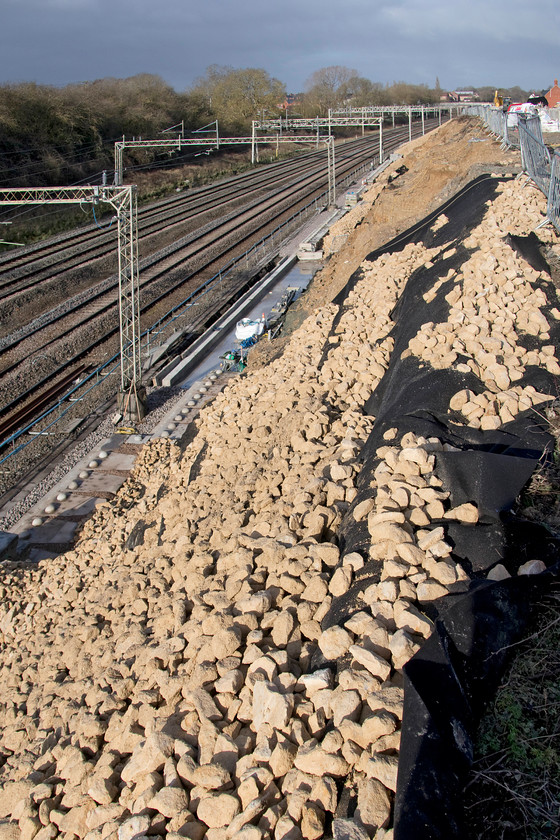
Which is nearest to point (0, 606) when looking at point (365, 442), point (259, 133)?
point (365, 442)

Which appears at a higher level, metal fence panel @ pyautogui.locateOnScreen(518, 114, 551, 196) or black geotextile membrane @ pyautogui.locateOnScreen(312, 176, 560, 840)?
metal fence panel @ pyautogui.locateOnScreen(518, 114, 551, 196)

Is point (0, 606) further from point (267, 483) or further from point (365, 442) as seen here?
point (365, 442)

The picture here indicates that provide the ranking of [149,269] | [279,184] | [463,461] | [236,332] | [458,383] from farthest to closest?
[279,184], [149,269], [236,332], [458,383], [463,461]

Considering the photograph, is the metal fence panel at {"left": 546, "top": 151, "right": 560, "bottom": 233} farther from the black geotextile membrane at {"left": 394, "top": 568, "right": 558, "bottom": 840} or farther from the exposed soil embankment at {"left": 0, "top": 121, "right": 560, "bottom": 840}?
the black geotextile membrane at {"left": 394, "top": 568, "right": 558, "bottom": 840}

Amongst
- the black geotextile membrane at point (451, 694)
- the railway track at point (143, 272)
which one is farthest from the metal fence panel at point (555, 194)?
the railway track at point (143, 272)

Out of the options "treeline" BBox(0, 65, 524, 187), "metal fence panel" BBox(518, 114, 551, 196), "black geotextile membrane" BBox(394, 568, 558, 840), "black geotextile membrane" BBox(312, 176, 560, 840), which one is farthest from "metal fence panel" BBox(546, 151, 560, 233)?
"treeline" BBox(0, 65, 524, 187)

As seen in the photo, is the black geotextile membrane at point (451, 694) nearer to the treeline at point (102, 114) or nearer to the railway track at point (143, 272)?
the railway track at point (143, 272)
